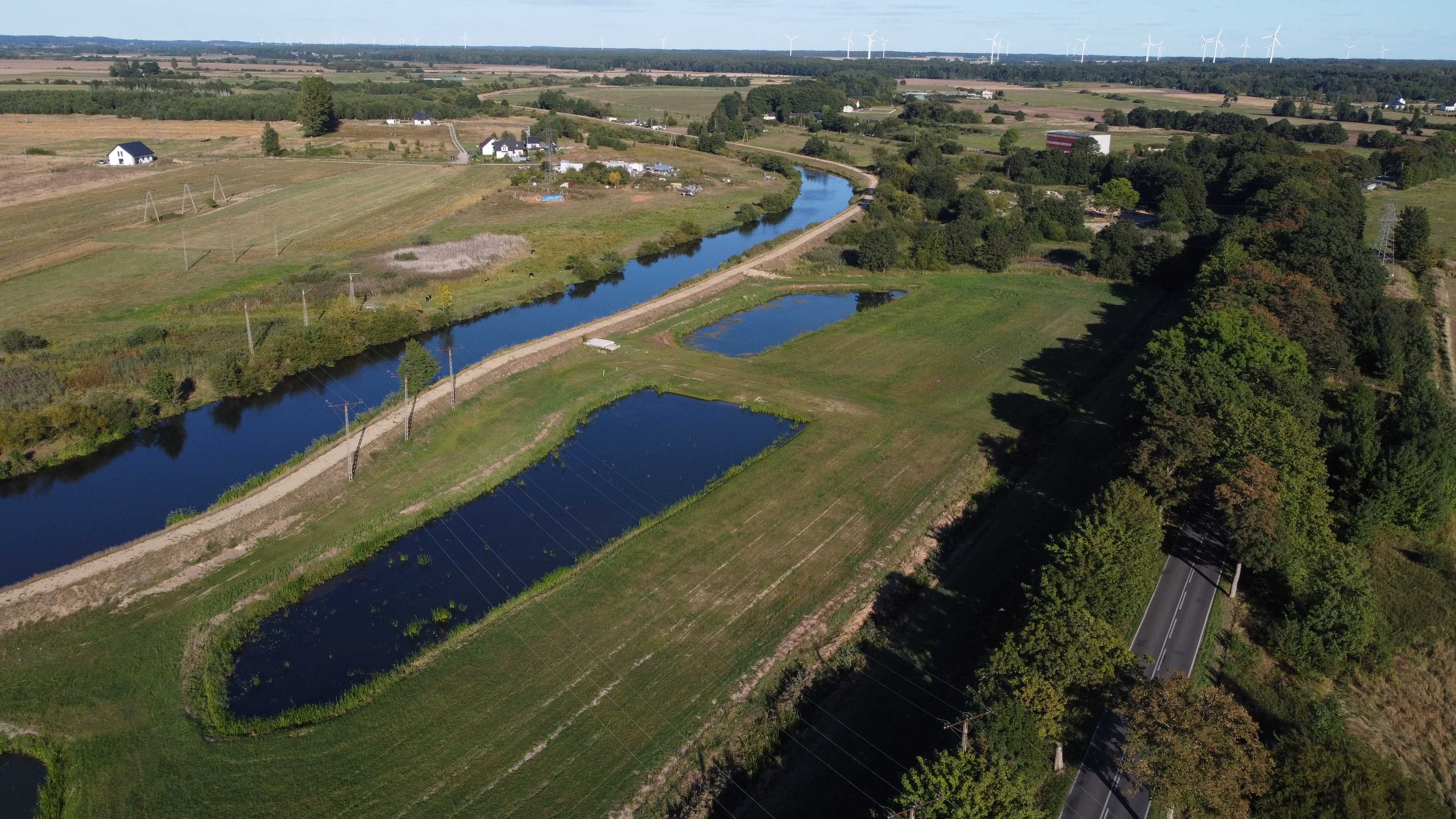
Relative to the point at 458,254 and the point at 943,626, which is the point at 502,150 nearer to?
the point at 458,254

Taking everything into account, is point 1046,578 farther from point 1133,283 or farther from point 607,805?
point 1133,283

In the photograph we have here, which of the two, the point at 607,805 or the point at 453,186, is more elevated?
the point at 453,186

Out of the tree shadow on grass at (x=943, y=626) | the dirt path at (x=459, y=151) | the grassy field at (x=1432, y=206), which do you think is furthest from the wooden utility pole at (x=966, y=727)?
the dirt path at (x=459, y=151)

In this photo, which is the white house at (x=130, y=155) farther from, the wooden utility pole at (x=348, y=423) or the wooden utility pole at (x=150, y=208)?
the wooden utility pole at (x=348, y=423)

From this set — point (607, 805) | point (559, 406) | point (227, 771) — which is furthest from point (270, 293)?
point (607, 805)

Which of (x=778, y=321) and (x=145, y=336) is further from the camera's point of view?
(x=778, y=321)

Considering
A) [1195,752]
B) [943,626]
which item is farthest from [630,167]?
[1195,752]

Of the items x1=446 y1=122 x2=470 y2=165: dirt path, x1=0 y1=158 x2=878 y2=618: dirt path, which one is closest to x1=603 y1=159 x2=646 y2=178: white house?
x1=446 y1=122 x2=470 y2=165: dirt path

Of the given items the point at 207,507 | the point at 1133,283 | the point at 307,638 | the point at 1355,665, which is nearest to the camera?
the point at 1355,665
